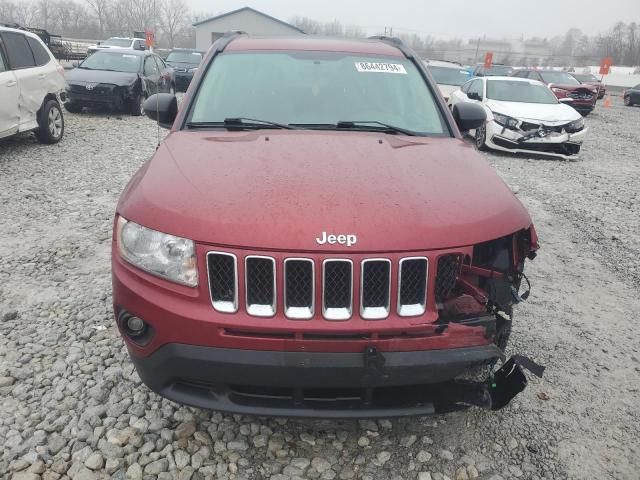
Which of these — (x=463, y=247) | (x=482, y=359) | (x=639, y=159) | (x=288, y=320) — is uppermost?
(x=463, y=247)

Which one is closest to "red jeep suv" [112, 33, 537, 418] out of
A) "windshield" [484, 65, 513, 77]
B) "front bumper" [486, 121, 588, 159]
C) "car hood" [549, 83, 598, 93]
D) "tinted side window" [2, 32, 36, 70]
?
"tinted side window" [2, 32, 36, 70]

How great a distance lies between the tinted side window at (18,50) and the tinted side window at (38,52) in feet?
0.39

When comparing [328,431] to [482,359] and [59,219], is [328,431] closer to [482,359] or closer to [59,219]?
[482,359]

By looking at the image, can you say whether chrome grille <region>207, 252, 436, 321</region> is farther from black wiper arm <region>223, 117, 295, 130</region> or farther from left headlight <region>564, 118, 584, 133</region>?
left headlight <region>564, 118, 584, 133</region>

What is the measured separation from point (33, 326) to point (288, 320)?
2.22m

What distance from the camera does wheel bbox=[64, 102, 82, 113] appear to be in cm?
1205

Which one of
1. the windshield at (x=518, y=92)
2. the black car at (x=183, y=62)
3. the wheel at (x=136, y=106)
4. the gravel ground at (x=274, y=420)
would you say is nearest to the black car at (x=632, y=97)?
the windshield at (x=518, y=92)

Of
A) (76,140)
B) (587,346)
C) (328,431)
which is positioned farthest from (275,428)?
(76,140)

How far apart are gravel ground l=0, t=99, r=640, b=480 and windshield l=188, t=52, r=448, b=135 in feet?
5.25

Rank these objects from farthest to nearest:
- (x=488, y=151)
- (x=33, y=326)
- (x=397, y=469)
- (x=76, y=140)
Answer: (x=488, y=151)
(x=76, y=140)
(x=33, y=326)
(x=397, y=469)

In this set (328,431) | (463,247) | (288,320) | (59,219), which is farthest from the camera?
(59,219)

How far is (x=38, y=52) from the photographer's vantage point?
27.3 ft

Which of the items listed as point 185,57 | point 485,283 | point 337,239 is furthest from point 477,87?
point 185,57

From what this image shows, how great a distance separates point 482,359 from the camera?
79.9 inches
